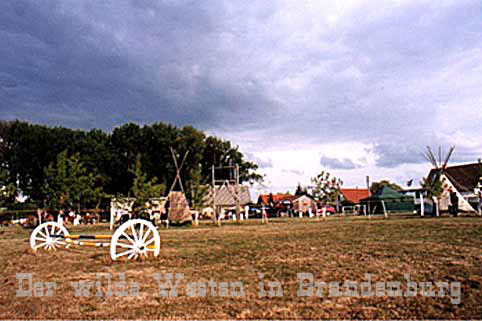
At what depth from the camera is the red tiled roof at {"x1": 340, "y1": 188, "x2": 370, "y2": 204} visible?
7719cm

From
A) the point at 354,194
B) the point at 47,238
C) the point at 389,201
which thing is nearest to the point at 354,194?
the point at 354,194

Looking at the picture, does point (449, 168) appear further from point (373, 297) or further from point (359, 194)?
point (373, 297)

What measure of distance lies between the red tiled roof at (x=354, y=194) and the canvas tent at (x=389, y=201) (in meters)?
28.0

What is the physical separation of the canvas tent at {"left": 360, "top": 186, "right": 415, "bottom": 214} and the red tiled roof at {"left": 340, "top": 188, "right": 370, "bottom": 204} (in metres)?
28.0

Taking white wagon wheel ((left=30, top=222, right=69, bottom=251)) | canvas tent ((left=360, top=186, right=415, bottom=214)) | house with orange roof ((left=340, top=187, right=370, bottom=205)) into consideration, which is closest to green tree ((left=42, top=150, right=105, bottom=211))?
white wagon wheel ((left=30, top=222, right=69, bottom=251))

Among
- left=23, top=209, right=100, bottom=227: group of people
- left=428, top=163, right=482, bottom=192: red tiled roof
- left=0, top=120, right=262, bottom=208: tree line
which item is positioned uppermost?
left=0, top=120, right=262, bottom=208: tree line

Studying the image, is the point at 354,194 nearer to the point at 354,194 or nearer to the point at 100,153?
the point at 354,194

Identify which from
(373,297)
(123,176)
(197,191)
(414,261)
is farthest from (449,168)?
(373,297)

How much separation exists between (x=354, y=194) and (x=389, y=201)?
34.4 meters

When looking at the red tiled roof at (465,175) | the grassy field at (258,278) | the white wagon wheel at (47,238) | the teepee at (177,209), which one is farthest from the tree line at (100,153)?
the grassy field at (258,278)

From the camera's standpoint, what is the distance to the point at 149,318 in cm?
407

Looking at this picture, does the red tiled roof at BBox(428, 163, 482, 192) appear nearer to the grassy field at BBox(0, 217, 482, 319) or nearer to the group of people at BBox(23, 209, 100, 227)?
the group of people at BBox(23, 209, 100, 227)

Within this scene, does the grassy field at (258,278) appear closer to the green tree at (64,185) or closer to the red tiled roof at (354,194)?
the green tree at (64,185)

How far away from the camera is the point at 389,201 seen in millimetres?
44812
